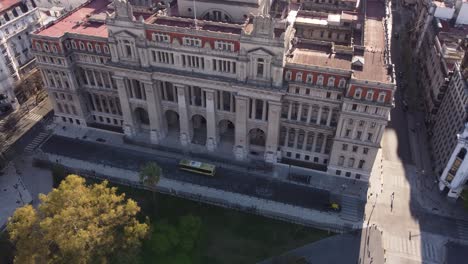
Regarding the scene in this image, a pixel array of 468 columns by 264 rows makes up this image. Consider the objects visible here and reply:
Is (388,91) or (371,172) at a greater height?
(388,91)

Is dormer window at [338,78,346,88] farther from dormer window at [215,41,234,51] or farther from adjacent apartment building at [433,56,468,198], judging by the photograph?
adjacent apartment building at [433,56,468,198]

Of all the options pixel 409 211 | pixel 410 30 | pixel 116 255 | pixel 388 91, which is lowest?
pixel 409 211

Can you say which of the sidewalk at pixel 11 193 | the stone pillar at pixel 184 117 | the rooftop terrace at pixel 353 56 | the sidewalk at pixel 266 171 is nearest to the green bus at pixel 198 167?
the sidewalk at pixel 266 171

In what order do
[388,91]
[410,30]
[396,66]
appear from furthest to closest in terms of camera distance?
[410,30] → [396,66] → [388,91]

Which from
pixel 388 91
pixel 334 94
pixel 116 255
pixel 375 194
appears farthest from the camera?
pixel 375 194

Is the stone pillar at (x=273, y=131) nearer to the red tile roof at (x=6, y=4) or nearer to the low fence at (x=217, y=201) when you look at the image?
the low fence at (x=217, y=201)

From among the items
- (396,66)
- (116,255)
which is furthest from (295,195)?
(396,66)

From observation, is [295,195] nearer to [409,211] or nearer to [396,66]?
[409,211]

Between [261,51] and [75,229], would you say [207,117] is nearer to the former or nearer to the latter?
[261,51]
